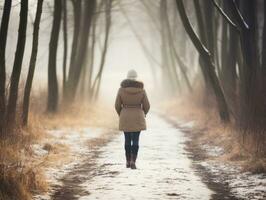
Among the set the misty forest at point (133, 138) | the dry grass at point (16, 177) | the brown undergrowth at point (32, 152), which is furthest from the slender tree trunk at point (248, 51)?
the dry grass at point (16, 177)

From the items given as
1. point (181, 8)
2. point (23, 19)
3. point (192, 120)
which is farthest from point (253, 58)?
point (192, 120)

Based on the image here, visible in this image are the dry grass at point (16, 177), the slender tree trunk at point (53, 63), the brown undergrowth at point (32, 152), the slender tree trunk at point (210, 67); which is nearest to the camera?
the dry grass at point (16, 177)

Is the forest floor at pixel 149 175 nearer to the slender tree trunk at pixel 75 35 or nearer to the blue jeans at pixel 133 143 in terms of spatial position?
the blue jeans at pixel 133 143

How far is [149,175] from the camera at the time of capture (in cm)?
966

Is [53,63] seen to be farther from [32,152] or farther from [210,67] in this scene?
[32,152]

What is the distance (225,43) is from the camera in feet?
65.2

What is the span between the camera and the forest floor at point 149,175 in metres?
8.20

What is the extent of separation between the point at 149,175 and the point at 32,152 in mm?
2890

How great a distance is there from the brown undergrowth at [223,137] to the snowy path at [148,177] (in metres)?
0.96

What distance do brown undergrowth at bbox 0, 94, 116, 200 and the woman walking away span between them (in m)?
1.52

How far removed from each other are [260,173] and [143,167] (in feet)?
7.51

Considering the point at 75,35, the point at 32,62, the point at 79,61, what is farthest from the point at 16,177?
the point at 79,61

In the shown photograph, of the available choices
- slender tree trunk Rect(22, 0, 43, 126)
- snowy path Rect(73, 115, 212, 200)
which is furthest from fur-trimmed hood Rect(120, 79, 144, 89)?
slender tree trunk Rect(22, 0, 43, 126)

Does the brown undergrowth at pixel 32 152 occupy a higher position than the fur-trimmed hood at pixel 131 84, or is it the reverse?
the fur-trimmed hood at pixel 131 84
